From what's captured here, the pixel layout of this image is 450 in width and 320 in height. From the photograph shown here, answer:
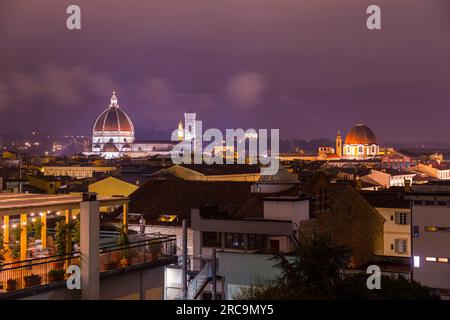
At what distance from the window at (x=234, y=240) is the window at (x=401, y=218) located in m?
9.73

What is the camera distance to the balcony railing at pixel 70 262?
859 cm

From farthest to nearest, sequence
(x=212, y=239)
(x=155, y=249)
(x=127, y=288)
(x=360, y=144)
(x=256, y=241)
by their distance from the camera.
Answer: (x=360, y=144), (x=212, y=239), (x=256, y=241), (x=155, y=249), (x=127, y=288)

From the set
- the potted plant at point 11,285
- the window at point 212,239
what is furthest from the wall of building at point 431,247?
the potted plant at point 11,285

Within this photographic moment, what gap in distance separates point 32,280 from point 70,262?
2.16 feet

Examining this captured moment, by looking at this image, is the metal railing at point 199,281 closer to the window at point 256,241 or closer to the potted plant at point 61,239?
the potted plant at point 61,239

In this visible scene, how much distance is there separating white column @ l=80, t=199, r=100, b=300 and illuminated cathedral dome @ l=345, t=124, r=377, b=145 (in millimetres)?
131674

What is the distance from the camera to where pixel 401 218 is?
24391 millimetres

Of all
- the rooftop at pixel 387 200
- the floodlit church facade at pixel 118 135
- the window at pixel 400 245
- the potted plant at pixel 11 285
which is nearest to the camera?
the potted plant at pixel 11 285

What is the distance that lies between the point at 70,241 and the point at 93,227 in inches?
47.8

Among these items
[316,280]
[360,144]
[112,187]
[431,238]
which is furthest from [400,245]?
[360,144]

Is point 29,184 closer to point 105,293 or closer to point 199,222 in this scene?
point 199,222

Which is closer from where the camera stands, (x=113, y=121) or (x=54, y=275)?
(x=54, y=275)

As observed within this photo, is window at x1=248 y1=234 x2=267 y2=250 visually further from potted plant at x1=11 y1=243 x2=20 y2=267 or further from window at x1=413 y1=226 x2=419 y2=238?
potted plant at x1=11 y1=243 x2=20 y2=267

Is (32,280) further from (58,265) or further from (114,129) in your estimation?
(114,129)
